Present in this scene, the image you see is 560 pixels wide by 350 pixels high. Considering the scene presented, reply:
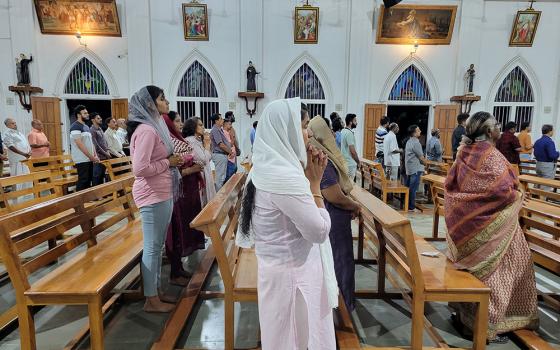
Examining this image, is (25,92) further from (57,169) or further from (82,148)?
(82,148)

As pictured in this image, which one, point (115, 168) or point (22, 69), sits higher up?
point (22, 69)

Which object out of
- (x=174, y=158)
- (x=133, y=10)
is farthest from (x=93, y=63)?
(x=174, y=158)

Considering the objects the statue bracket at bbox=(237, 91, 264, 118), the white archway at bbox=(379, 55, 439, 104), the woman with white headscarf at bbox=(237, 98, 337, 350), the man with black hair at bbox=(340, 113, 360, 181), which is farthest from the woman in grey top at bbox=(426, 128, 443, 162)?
the woman with white headscarf at bbox=(237, 98, 337, 350)

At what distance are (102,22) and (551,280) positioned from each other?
10.6 meters

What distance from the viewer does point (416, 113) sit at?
12070mm

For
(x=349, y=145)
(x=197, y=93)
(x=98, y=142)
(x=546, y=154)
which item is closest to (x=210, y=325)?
(x=349, y=145)

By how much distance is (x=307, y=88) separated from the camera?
1023cm

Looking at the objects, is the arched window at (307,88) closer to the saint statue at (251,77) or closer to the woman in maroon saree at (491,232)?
the saint statue at (251,77)

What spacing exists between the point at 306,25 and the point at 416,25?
9.85 ft

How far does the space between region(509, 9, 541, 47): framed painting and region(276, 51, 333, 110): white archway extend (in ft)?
17.4

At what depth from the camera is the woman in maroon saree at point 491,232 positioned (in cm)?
219

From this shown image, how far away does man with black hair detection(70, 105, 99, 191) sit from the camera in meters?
5.24

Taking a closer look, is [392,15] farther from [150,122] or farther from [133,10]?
[150,122]

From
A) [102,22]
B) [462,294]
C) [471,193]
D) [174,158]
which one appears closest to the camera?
[462,294]
